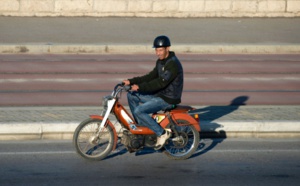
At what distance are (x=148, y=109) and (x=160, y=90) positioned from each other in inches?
12.6

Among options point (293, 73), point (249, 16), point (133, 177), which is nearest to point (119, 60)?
point (293, 73)

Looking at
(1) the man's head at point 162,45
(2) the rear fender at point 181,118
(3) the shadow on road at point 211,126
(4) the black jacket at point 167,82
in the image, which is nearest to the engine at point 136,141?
(2) the rear fender at point 181,118

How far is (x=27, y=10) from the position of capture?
2414 cm

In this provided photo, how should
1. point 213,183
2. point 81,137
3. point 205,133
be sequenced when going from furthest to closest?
point 205,133 → point 81,137 → point 213,183

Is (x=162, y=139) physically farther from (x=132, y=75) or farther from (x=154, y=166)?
(x=132, y=75)

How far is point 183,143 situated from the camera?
33.6 ft

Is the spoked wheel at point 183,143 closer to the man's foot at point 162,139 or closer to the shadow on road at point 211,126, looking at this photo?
the man's foot at point 162,139

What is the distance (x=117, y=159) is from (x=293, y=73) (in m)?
8.78

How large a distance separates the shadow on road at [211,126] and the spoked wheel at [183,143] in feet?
0.78

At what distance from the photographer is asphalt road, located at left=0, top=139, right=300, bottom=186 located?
884 cm

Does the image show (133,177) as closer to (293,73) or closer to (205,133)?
(205,133)

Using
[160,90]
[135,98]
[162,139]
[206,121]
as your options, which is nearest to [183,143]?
[162,139]

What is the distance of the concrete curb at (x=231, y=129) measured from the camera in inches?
442

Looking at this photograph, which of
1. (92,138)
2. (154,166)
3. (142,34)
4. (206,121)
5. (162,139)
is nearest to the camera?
(154,166)
